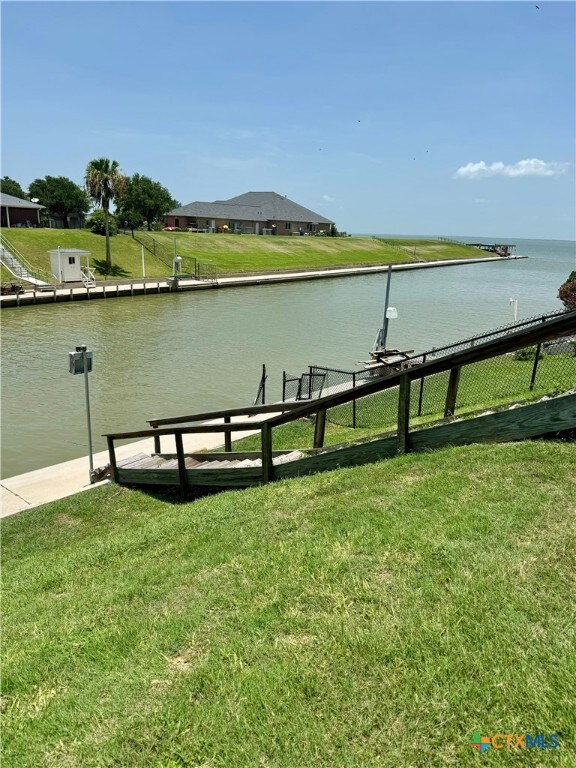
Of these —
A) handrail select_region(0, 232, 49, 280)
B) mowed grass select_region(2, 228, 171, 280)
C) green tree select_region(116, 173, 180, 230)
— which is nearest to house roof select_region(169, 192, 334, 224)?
green tree select_region(116, 173, 180, 230)

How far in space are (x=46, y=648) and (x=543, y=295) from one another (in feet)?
192

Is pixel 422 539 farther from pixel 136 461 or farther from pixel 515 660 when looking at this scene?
pixel 136 461

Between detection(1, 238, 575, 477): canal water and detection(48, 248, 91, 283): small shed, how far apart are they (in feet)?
20.1

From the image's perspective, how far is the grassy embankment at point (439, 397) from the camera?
1005 cm

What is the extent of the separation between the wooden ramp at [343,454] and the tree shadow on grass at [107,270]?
152 ft

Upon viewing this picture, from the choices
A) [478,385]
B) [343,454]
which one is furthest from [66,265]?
[343,454]

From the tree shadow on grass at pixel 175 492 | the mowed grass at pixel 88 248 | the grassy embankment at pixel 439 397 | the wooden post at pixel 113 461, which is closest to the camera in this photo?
the tree shadow on grass at pixel 175 492

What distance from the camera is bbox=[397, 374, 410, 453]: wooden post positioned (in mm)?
5188

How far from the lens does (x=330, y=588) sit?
329 centimetres

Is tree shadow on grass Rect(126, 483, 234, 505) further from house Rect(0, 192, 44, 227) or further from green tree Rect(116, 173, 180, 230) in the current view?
green tree Rect(116, 173, 180, 230)

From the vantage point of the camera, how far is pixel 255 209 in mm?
99875

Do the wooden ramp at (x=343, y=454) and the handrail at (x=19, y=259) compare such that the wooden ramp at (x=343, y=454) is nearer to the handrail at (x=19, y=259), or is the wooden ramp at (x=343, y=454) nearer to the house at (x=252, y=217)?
the handrail at (x=19, y=259)

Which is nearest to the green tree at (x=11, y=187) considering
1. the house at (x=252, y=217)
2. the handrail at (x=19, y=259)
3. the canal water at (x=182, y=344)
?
the house at (x=252, y=217)

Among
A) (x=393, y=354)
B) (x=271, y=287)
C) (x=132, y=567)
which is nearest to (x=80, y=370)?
(x=132, y=567)
